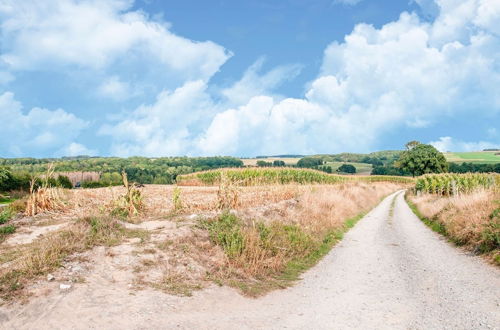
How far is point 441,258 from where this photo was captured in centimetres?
1183

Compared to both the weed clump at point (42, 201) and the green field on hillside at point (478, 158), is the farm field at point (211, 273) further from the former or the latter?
the green field on hillside at point (478, 158)

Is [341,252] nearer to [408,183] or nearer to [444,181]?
[444,181]

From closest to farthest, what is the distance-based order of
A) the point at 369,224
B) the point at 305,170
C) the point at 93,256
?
the point at 93,256 < the point at 369,224 < the point at 305,170

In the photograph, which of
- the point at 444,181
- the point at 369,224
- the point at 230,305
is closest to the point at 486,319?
the point at 230,305

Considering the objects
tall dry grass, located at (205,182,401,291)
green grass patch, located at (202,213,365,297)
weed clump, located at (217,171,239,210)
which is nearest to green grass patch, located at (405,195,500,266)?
green grass patch, located at (202,213,365,297)

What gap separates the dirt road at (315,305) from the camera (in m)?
6.20

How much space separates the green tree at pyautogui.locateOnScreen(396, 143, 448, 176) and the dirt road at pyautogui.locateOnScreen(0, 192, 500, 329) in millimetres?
92185

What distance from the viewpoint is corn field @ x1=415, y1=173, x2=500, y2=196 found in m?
34.5

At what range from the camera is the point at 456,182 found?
37969mm

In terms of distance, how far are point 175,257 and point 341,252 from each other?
673 centimetres

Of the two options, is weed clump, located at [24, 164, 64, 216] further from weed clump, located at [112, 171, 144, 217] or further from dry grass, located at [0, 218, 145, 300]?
dry grass, located at [0, 218, 145, 300]

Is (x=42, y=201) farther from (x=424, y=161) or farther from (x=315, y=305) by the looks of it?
(x=424, y=161)

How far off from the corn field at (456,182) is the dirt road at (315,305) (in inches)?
995

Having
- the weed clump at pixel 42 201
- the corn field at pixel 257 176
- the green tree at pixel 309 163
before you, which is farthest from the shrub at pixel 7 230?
the green tree at pixel 309 163
